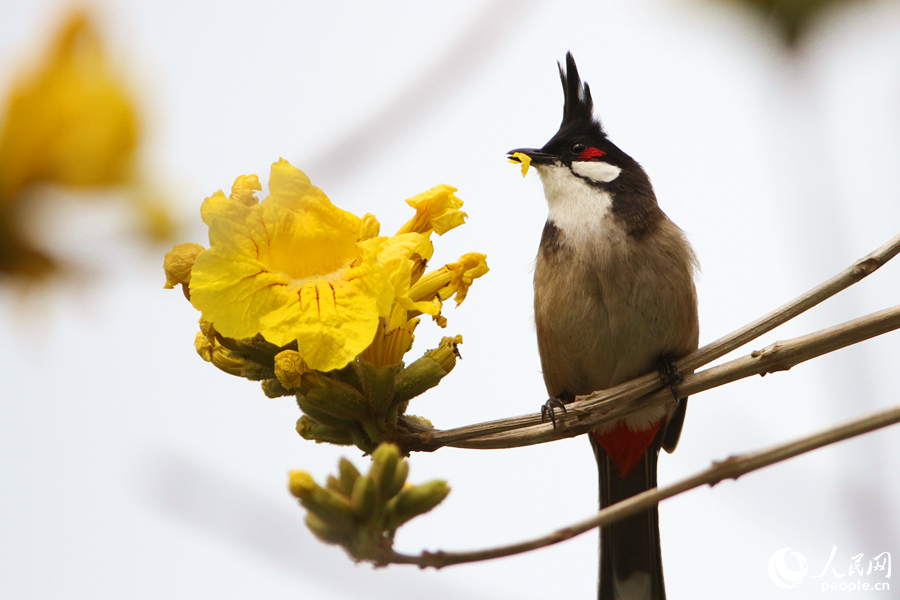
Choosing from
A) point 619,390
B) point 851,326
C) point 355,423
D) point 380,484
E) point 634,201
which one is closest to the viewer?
point 380,484

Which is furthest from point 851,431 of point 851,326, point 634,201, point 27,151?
point 634,201

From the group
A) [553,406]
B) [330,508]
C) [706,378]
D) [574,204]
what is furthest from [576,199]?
[330,508]

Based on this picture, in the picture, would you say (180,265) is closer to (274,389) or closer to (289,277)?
(289,277)

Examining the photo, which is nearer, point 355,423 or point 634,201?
point 355,423

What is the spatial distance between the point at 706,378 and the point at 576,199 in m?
1.77

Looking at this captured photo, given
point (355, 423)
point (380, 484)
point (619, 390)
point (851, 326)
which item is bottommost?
Answer: point (380, 484)

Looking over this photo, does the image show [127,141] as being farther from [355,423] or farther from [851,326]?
[851,326]

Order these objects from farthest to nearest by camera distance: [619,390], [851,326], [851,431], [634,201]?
[634,201] < [619,390] < [851,326] < [851,431]

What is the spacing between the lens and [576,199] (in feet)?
12.2

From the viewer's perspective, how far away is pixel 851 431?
47.8 inches

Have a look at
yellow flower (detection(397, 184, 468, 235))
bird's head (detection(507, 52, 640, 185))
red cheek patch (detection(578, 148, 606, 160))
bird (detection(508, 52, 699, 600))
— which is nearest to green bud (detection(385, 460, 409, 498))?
yellow flower (detection(397, 184, 468, 235))

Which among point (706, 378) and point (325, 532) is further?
point (706, 378)

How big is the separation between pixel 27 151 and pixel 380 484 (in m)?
0.93

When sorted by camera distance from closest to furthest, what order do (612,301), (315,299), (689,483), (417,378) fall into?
(689,483) → (315,299) → (417,378) → (612,301)
